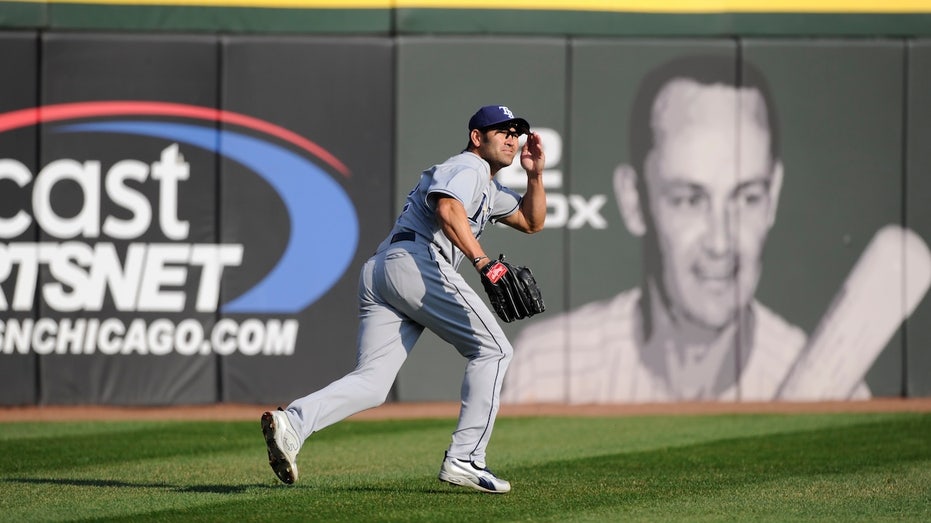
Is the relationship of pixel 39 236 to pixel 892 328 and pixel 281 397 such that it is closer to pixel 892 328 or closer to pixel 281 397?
pixel 281 397

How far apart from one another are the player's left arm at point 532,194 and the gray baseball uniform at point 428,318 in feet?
1.17

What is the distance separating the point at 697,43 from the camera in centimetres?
1200

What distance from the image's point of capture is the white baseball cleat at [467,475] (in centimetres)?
611

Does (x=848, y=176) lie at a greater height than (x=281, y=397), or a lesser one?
greater

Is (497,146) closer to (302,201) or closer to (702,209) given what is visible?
(302,201)

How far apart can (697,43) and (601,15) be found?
90 cm

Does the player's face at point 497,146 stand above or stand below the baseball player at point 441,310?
above

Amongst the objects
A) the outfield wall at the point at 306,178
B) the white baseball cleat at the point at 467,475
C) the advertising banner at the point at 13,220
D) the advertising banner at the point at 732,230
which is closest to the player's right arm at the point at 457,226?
the white baseball cleat at the point at 467,475

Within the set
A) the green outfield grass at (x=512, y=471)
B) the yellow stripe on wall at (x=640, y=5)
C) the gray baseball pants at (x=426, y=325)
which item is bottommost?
the green outfield grass at (x=512, y=471)

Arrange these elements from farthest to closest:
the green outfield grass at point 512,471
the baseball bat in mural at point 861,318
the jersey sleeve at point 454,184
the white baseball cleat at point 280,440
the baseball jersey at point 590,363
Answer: the baseball bat in mural at point 861,318, the baseball jersey at point 590,363, the jersey sleeve at point 454,184, the green outfield grass at point 512,471, the white baseball cleat at point 280,440

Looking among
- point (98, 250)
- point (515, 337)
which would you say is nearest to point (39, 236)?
point (98, 250)

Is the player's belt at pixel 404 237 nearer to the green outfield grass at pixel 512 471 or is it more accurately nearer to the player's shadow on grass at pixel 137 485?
the green outfield grass at pixel 512 471

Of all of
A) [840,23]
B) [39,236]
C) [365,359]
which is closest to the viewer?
[365,359]

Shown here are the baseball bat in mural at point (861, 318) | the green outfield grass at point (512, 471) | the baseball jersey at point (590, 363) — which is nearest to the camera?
the green outfield grass at point (512, 471)
